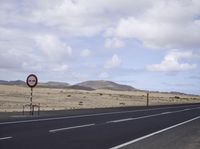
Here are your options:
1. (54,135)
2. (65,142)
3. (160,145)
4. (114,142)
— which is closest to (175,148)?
(160,145)

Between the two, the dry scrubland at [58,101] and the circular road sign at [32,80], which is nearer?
the circular road sign at [32,80]

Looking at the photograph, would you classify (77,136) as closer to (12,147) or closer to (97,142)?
(97,142)

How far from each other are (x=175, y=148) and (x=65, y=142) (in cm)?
359

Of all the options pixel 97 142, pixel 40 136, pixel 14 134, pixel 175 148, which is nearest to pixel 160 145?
pixel 175 148

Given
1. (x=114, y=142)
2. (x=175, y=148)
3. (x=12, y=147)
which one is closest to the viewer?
(x=12, y=147)

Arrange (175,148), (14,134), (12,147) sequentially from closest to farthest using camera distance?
(12,147) → (175,148) → (14,134)

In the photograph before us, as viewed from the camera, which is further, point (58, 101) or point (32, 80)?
point (58, 101)

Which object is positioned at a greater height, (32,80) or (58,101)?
(32,80)

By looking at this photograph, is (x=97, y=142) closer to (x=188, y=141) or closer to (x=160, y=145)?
(x=160, y=145)

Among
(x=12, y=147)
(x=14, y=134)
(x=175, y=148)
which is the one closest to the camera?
(x=12, y=147)

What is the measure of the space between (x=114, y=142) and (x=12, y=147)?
13.0 feet

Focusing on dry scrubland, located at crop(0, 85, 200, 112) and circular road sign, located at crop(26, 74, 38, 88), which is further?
dry scrubland, located at crop(0, 85, 200, 112)

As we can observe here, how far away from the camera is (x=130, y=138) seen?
706 inches

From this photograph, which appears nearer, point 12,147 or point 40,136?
point 12,147
